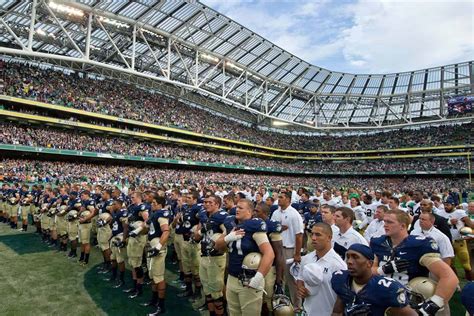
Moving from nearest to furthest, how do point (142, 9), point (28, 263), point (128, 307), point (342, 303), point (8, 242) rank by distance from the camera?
point (342, 303) < point (128, 307) < point (28, 263) < point (8, 242) < point (142, 9)

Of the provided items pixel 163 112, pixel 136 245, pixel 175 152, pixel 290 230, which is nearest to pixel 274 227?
pixel 290 230

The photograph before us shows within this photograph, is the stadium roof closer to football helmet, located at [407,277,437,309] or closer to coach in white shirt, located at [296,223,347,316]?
coach in white shirt, located at [296,223,347,316]

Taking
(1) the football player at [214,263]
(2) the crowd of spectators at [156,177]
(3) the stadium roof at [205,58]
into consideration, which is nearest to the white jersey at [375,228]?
(1) the football player at [214,263]

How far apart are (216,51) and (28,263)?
30054mm

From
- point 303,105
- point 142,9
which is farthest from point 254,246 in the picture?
point 303,105

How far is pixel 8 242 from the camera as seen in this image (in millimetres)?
10891

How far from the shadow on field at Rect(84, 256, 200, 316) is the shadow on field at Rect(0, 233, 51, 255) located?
389 cm

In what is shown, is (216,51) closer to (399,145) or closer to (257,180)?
(257,180)

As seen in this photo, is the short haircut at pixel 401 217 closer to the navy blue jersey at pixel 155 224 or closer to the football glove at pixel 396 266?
the football glove at pixel 396 266

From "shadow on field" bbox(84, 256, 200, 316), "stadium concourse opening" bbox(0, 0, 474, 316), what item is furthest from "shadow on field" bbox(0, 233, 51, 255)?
"shadow on field" bbox(84, 256, 200, 316)

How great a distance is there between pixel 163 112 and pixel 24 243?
33.3 m

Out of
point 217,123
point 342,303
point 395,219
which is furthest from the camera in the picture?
point 217,123

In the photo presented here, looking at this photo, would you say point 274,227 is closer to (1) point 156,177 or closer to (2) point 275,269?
(2) point 275,269

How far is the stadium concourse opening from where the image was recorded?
3.61 meters
